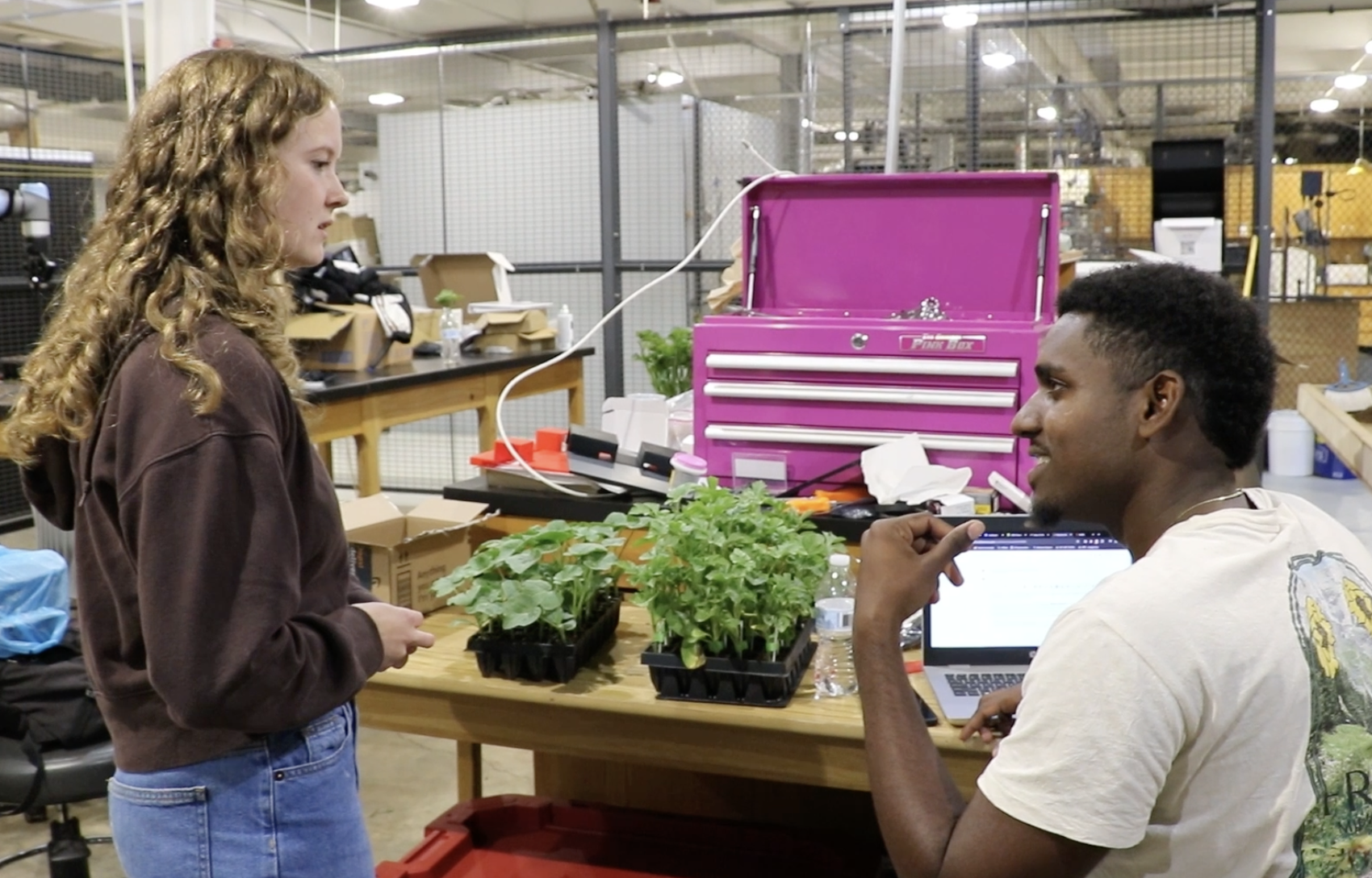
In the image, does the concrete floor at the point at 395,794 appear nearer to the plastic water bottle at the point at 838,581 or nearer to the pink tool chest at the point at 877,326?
the pink tool chest at the point at 877,326

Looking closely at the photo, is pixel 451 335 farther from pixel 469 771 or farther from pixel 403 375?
pixel 469 771

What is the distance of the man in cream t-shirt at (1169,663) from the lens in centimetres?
100

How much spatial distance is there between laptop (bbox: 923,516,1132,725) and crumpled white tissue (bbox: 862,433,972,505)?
39 centimetres

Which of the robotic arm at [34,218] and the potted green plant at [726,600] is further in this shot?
the robotic arm at [34,218]

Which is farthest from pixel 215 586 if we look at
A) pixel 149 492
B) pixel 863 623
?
pixel 863 623

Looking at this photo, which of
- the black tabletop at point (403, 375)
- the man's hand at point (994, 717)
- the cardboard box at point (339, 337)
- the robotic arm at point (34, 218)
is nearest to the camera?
the man's hand at point (994, 717)

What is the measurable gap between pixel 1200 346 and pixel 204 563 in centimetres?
94

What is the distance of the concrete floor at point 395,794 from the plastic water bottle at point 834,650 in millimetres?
1475

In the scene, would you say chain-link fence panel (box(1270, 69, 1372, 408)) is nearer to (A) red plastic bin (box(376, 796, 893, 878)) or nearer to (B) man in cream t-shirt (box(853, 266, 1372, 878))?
(A) red plastic bin (box(376, 796, 893, 878))

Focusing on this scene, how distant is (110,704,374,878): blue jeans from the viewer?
1282 mm

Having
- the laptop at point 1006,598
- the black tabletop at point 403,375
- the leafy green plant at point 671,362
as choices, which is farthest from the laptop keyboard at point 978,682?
the black tabletop at point 403,375

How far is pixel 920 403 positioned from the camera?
8.03 ft

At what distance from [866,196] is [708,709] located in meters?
1.39

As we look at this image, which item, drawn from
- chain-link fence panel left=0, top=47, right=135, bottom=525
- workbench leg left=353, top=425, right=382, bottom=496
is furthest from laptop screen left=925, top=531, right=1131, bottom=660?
chain-link fence panel left=0, top=47, right=135, bottom=525
